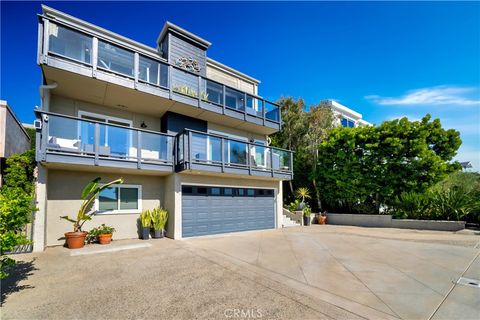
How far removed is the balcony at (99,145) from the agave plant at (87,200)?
0.95 meters

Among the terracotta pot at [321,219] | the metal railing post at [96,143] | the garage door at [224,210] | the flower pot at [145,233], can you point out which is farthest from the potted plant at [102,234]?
the terracotta pot at [321,219]

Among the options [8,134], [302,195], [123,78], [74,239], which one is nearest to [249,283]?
[74,239]

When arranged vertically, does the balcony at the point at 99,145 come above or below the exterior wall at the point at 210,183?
above

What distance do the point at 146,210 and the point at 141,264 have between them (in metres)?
4.66

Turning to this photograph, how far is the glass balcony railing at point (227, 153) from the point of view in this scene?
34.6 ft

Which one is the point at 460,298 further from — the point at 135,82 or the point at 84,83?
the point at 84,83

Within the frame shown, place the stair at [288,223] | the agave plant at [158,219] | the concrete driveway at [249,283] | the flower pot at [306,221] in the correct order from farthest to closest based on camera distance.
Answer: the flower pot at [306,221] < the stair at [288,223] < the agave plant at [158,219] < the concrete driveway at [249,283]

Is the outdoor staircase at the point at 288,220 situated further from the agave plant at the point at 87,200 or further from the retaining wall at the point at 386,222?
the agave plant at the point at 87,200

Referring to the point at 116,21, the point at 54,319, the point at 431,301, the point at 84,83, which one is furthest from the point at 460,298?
the point at 116,21

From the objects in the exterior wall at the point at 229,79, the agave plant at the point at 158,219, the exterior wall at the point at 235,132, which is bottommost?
the agave plant at the point at 158,219

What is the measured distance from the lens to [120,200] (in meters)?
10.6

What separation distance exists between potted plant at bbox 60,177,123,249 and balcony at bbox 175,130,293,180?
9.48ft

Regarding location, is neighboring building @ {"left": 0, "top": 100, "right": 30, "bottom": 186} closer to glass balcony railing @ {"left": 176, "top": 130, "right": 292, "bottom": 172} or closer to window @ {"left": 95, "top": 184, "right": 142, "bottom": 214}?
window @ {"left": 95, "top": 184, "right": 142, "bottom": 214}

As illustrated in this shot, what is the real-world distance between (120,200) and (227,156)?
5.10 metres
